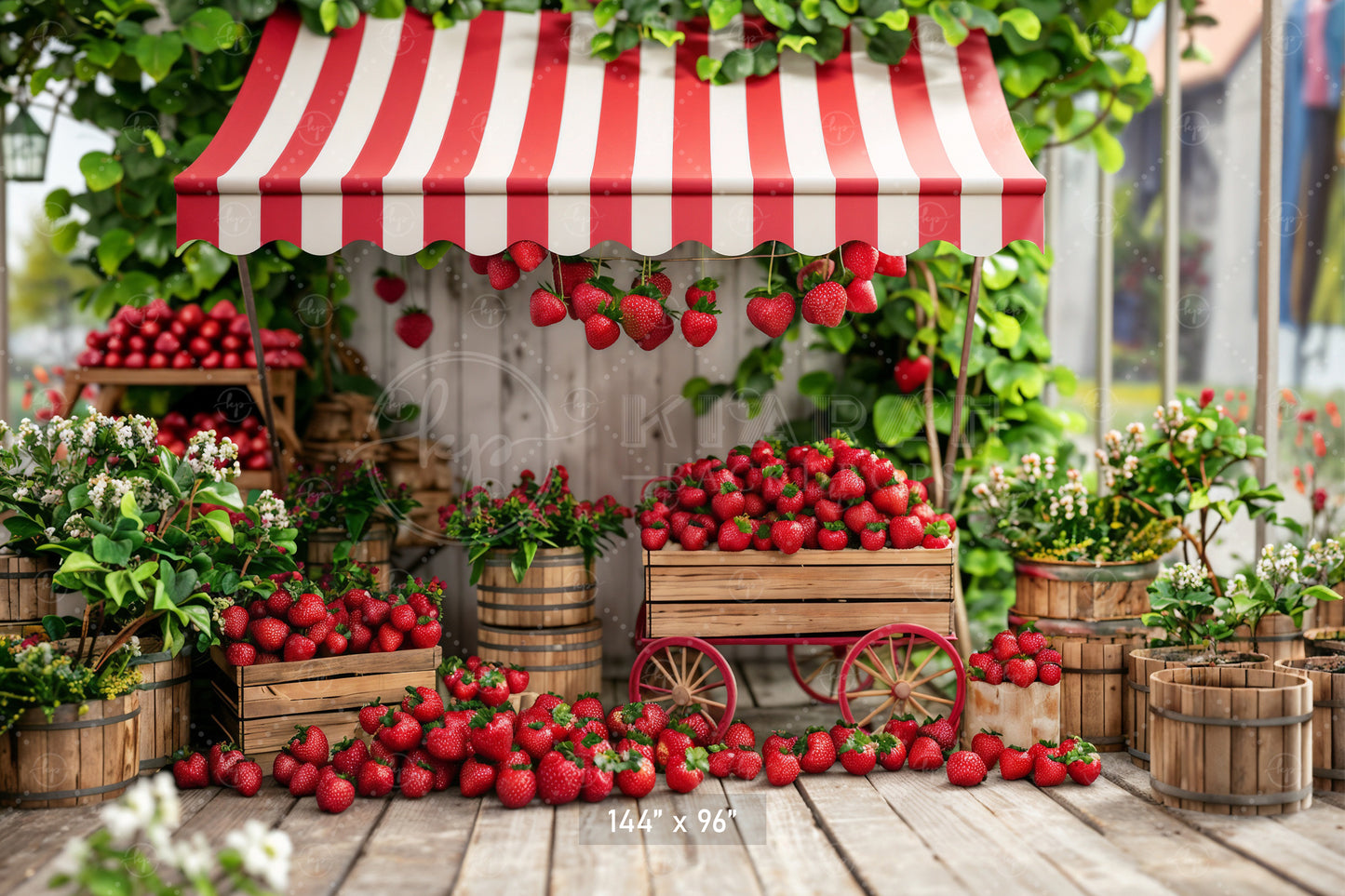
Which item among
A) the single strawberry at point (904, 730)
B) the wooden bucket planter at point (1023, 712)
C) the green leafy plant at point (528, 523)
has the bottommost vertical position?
the single strawberry at point (904, 730)

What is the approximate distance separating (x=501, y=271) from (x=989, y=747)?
2.18 meters

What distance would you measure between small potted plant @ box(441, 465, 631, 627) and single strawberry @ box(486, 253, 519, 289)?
2.80 feet

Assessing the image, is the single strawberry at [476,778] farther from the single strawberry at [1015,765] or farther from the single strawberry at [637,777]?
the single strawberry at [1015,765]

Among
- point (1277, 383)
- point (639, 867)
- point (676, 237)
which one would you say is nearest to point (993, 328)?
point (1277, 383)

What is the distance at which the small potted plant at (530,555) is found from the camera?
3.71m

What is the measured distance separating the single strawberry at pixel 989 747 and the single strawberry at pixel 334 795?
1.89m

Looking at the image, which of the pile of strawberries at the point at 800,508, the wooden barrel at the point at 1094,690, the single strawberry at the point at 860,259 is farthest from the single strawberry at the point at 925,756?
the single strawberry at the point at 860,259

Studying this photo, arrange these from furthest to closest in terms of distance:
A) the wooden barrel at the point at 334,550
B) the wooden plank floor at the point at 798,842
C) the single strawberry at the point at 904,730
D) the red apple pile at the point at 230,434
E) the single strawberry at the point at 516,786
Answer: the red apple pile at the point at 230,434, the wooden barrel at the point at 334,550, the single strawberry at the point at 904,730, the single strawberry at the point at 516,786, the wooden plank floor at the point at 798,842

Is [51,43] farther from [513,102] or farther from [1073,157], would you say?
[1073,157]

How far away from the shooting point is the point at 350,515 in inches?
155

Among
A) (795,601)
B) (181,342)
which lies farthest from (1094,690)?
(181,342)

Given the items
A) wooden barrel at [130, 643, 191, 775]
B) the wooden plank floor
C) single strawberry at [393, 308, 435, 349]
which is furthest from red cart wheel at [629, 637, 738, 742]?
single strawberry at [393, 308, 435, 349]

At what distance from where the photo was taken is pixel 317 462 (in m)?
4.32

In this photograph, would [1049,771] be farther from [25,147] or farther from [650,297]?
[25,147]
